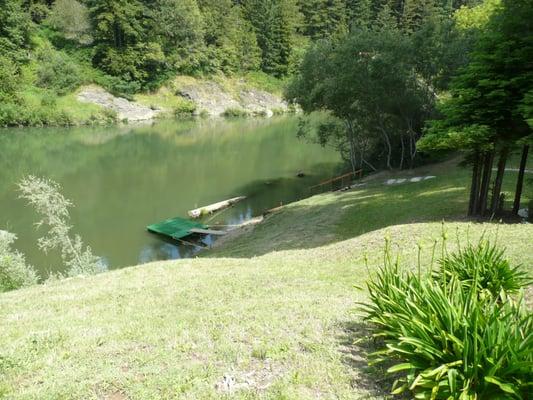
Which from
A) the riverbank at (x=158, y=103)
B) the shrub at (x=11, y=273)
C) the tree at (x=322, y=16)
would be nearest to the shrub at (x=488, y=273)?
the shrub at (x=11, y=273)

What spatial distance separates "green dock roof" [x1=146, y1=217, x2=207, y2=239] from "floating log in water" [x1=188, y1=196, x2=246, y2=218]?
198 cm

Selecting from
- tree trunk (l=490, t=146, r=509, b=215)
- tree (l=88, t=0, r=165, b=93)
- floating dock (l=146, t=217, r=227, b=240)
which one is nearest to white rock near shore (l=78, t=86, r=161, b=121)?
tree (l=88, t=0, r=165, b=93)

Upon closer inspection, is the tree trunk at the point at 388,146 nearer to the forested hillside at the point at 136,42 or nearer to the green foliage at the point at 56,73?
the forested hillside at the point at 136,42

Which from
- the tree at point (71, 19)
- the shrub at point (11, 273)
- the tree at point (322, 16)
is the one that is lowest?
the shrub at point (11, 273)

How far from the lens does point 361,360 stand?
5398mm

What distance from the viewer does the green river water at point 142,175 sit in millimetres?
24700

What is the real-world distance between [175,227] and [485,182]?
1731 cm

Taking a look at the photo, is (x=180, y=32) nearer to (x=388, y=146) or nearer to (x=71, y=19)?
(x=71, y=19)

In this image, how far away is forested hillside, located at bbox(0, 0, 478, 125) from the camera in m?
61.1

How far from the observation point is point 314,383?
4930 millimetres

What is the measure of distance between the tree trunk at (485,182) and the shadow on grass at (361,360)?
10.7m

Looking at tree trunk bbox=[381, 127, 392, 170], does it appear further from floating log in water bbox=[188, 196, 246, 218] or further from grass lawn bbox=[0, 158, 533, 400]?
grass lawn bbox=[0, 158, 533, 400]

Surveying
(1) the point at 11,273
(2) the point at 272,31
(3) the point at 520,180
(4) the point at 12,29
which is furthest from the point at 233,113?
(3) the point at 520,180

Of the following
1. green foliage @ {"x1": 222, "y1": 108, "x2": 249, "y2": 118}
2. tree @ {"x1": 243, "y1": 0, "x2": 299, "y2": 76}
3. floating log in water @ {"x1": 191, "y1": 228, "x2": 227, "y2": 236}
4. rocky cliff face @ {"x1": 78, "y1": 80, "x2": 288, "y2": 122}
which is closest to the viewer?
floating log in water @ {"x1": 191, "y1": 228, "x2": 227, "y2": 236}
